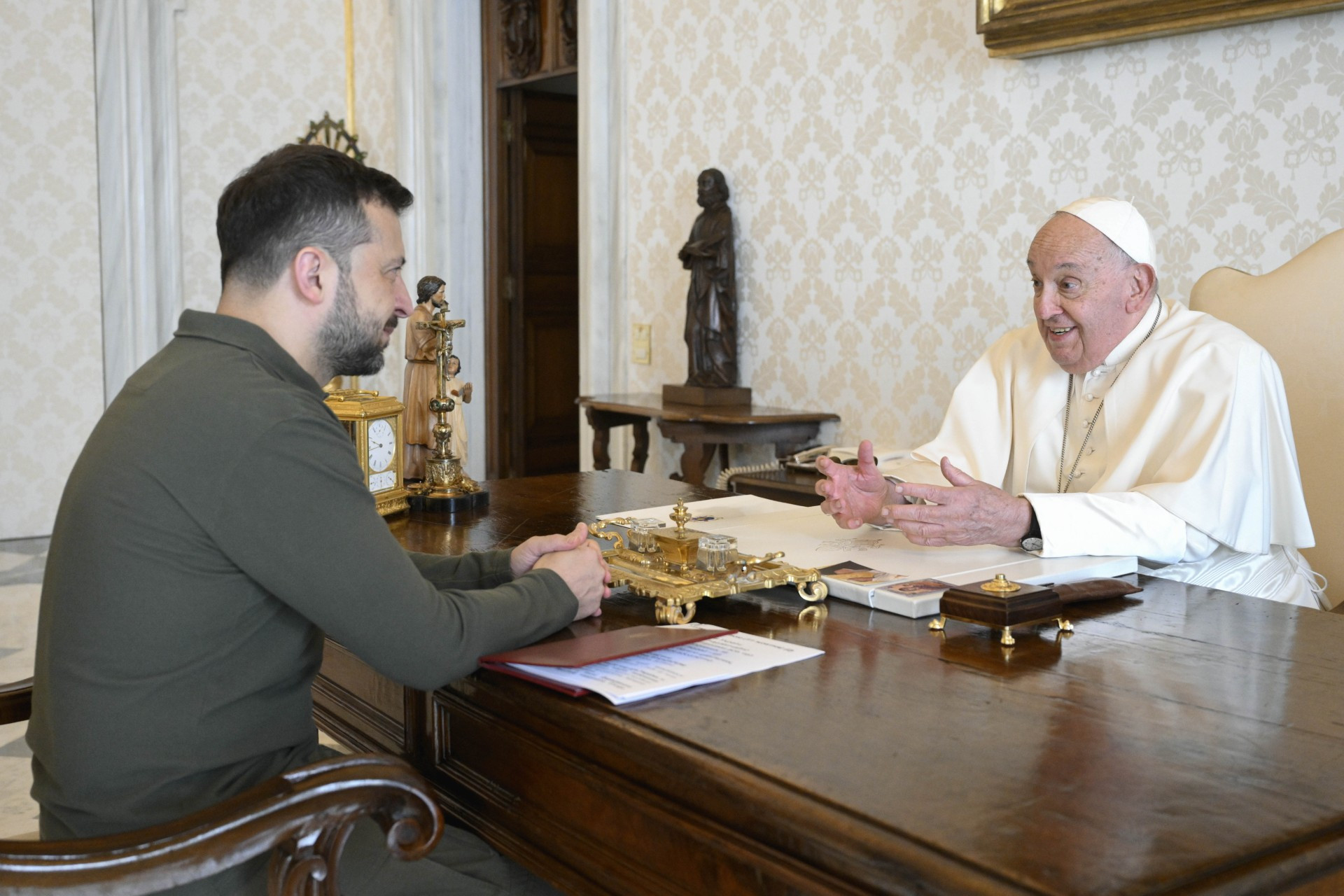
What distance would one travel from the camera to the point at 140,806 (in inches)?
57.1

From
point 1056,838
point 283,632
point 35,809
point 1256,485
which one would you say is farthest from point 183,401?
point 35,809

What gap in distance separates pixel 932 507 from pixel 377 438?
1.27m

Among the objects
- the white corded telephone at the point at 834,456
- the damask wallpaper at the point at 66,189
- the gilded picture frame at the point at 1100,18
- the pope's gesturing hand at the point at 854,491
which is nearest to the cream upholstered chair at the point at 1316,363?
the gilded picture frame at the point at 1100,18

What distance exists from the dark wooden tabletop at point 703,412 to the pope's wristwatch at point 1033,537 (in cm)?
252

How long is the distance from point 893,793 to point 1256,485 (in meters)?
1.66

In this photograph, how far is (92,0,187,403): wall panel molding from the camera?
281 inches

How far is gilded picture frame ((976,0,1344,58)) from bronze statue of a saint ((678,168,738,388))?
1381mm

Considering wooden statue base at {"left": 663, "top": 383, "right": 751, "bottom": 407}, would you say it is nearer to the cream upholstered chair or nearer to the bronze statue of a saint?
the bronze statue of a saint

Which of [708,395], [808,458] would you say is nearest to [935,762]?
[808,458]

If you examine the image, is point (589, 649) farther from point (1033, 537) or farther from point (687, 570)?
point (1033, 537)

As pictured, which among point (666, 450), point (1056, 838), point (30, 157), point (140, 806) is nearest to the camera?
point (1056, 838)

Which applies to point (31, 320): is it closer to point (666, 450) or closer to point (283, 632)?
point (666, 450)

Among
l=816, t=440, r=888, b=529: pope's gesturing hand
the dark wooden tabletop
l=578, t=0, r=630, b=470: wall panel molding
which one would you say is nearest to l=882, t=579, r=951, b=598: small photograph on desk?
l=816, t=440, r=888, b=529: pope's gesturing hand

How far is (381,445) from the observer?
9.02 feet
